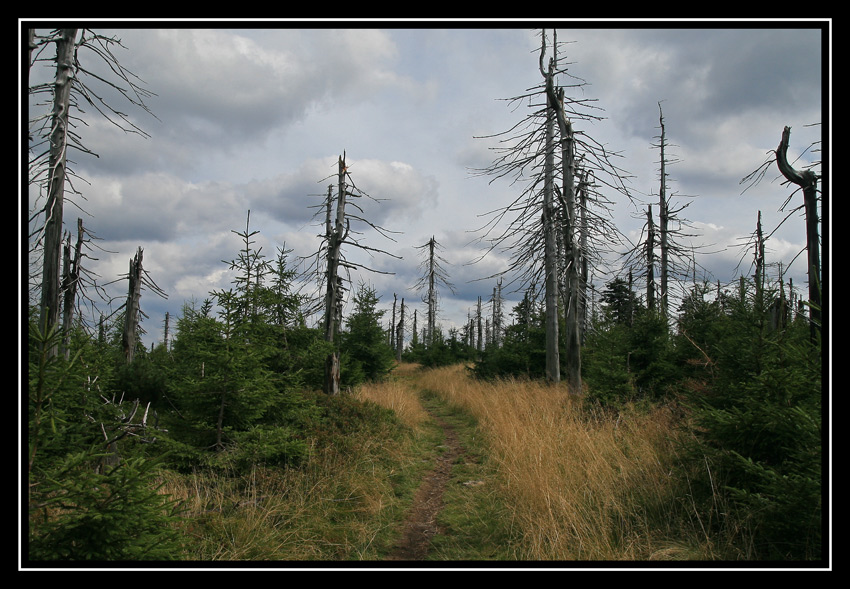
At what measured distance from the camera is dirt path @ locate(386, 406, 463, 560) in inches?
158

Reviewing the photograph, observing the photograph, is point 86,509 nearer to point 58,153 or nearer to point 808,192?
point 58,153

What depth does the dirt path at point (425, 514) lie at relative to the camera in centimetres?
402

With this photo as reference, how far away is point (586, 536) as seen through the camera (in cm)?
342

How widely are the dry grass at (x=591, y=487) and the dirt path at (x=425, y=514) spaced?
2.79 feet

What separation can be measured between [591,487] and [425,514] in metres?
1.91

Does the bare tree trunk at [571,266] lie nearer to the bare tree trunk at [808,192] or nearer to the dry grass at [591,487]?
the dry grass at [591,487]

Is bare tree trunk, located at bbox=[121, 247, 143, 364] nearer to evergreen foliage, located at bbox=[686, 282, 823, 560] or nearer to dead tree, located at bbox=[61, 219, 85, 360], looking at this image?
dead tree, located at bbox=[61, 219, 85, 360]

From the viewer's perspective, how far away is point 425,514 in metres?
4.91

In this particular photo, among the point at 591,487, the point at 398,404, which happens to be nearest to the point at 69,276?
the point at 398,404

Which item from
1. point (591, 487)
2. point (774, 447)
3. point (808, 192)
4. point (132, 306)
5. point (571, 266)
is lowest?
point (591, 487)

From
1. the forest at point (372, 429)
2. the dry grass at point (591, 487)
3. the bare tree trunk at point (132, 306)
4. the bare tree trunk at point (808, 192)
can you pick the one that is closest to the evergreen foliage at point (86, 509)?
the forest at point (372, 429)

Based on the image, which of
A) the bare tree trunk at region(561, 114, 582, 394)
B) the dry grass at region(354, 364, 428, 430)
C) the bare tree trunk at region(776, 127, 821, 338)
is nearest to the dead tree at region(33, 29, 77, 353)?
the dry grass at region(354, 364, 428, 430)
